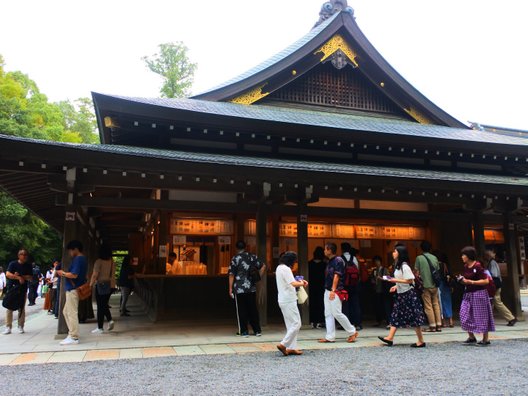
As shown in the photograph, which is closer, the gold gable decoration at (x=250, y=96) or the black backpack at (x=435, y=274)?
the black backpack at (x=435, y=274)

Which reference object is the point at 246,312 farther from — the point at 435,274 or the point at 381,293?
the point at 435,274

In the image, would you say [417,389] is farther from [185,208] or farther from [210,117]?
[210,117]

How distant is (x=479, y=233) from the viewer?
10641 millimetres

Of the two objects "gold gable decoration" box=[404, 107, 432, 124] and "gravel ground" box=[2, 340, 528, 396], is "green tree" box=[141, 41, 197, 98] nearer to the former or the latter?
"gold gable decoration" box=[404, 107, 432, 124]

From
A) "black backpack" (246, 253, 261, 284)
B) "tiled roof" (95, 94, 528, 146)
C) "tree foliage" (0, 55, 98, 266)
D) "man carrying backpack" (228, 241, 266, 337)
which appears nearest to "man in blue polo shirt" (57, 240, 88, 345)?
"man carrying backpack" (228, 241, 266, 337)

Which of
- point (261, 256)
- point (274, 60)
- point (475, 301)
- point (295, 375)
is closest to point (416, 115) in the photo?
point (274, 60)

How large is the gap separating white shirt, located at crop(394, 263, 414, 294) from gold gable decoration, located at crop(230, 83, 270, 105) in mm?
7506

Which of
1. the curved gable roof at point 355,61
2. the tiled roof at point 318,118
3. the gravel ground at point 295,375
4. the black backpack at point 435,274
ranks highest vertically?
the curved gable roof at point 355,61

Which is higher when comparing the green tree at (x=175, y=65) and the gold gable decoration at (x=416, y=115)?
the green tree at (x=175, y=65)

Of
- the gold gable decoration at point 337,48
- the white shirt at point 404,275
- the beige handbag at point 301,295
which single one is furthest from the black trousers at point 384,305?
the gold gable decoration at point 337,48

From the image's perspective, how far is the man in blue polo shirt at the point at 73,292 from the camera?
726 cm

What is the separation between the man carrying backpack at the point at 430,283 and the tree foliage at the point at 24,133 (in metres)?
20.6

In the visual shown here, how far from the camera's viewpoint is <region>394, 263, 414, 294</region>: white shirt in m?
6.94

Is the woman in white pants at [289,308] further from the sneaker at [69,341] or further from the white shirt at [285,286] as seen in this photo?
the sneaker at [69,341]
